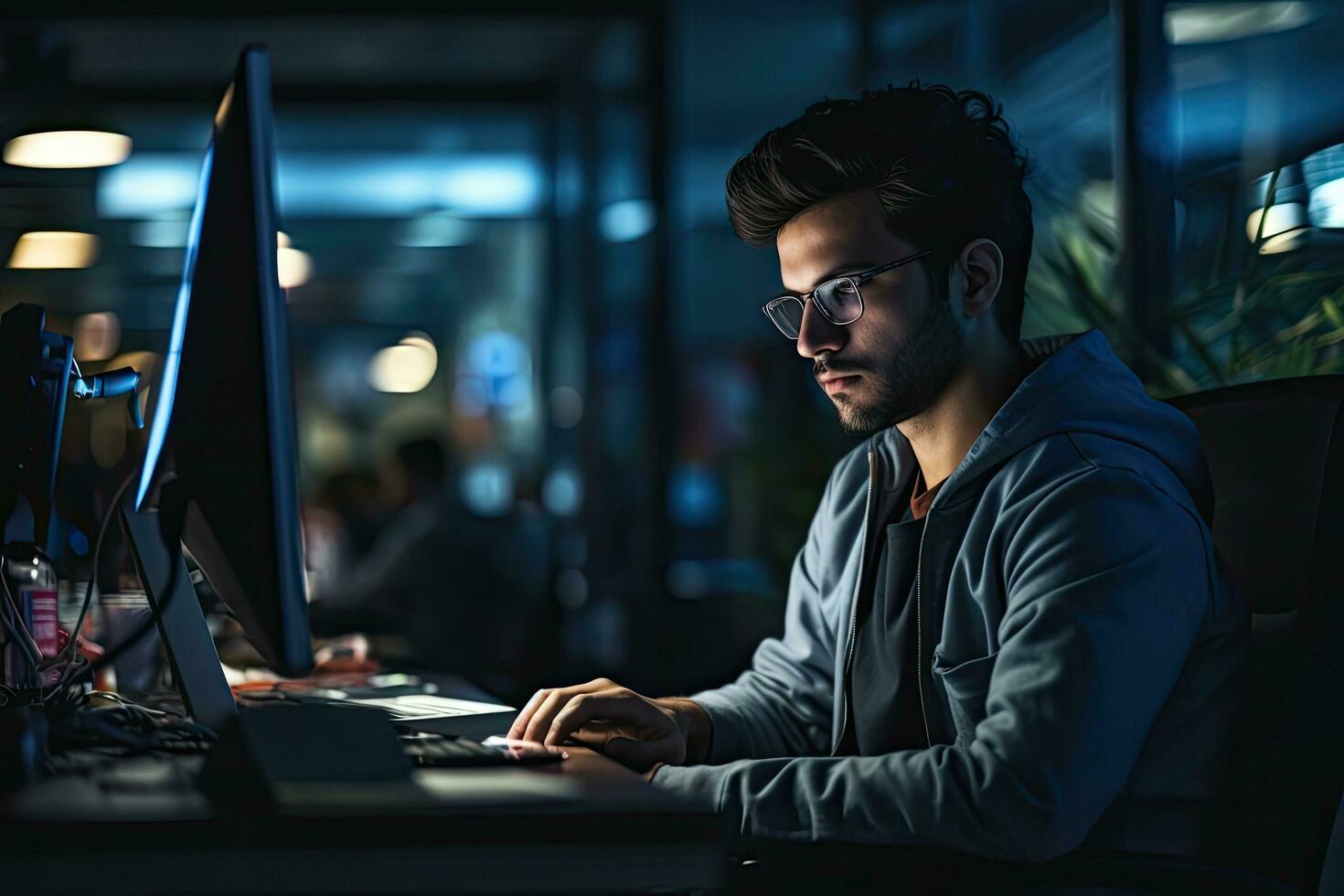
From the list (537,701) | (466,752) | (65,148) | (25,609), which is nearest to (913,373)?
(537,701)

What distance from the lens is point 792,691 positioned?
1788 mm

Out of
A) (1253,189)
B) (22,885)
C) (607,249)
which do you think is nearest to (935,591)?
(22,885)

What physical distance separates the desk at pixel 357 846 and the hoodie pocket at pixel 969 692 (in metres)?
0.56

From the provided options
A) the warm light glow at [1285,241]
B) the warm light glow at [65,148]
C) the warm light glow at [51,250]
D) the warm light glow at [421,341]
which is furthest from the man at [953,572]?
the warm light glow at [421,341]

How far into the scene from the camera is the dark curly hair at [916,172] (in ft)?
5.11

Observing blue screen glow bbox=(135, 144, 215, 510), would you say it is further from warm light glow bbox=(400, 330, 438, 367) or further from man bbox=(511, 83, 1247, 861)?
warm light glow bbox=(400, 330, 438, 367)

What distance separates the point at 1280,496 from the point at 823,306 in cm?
53

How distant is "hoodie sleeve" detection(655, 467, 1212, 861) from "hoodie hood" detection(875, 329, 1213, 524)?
108 mm

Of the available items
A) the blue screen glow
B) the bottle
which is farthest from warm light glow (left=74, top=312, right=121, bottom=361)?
the blue screen glow

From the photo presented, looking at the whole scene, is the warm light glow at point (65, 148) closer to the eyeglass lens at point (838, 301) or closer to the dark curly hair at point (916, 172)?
the dark curly hair at point (916, 172)

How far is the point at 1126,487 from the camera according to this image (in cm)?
130

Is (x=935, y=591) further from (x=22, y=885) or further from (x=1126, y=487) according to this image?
(x=22, y=885)

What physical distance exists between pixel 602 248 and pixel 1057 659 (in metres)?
7.17

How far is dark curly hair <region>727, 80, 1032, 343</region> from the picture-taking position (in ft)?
5.11
